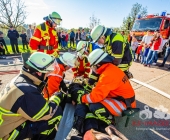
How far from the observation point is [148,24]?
893cm

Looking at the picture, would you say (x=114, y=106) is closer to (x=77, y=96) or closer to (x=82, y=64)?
(x=77, y=96)

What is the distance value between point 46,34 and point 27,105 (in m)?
2.55

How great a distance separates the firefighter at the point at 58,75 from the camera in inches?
102

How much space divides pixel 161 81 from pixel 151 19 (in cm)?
596

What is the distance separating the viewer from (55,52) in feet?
13.1

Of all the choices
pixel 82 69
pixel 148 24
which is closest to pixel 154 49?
pixel 148 24

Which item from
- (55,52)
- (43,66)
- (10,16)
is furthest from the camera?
(10,16)

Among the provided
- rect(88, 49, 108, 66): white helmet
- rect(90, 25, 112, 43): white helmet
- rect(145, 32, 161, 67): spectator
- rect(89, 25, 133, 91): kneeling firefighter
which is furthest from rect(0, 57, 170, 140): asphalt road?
rect(145, 32, 161, 67): spectator

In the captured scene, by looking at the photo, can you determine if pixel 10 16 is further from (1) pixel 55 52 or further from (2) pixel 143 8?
(2) pixel 143 8

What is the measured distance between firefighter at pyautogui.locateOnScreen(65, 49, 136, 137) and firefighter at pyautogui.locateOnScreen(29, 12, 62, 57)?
1.81 m

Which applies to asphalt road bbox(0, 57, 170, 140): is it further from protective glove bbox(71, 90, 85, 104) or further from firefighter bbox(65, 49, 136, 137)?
protective glove bbox(71, 90, 85, 104)

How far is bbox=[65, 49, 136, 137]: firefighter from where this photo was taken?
2.03 m

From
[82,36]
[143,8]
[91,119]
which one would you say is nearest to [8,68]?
Answer: [91,119]

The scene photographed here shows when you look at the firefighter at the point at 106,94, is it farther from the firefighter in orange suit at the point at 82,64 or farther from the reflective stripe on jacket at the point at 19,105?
the firefighter in orange suit at the point at 82,64
